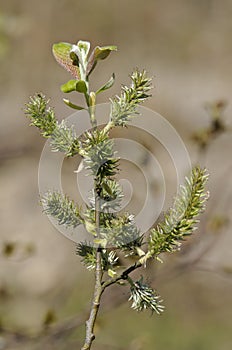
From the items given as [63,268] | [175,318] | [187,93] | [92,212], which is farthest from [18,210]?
[92,212]

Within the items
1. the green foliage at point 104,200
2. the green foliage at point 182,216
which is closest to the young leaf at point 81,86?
the green foliage at point 104,200

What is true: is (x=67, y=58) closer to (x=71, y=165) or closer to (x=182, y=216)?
(x=182, y=216)

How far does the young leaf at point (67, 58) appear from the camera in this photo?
2.45 ft

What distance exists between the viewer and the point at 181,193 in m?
0.69

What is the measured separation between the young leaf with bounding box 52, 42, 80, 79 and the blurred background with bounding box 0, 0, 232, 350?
1.05 m

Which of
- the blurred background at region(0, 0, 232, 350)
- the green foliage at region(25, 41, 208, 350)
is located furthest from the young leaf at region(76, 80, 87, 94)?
the blurred background at region(0, 0, 232, 350)

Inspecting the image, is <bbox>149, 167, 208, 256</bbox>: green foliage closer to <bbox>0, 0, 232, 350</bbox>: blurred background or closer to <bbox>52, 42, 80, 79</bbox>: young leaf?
<bbox>52, 42, 80, 79</bbox>: young leaf

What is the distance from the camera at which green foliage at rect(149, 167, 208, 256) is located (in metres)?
0.68

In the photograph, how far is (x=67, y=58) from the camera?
0.75 meters

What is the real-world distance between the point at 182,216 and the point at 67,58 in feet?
0.69

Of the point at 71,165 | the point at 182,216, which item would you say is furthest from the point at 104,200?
the point at 71,165

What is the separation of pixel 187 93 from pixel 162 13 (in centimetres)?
166

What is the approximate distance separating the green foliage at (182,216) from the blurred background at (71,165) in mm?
1044

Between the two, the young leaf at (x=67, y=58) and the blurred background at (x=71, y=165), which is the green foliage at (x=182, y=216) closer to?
the young leaf at (x=67, y=58)
